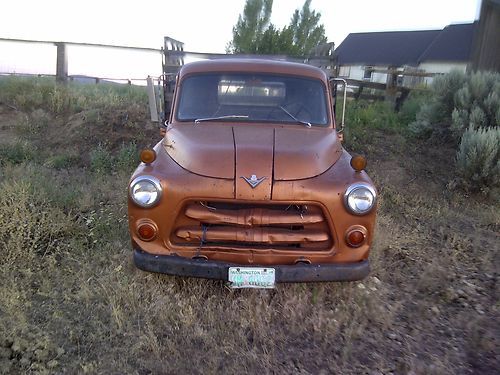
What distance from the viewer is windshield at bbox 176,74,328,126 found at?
4.49 m

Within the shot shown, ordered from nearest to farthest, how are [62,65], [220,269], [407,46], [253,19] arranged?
[220,269], [62,65], [253,19], [407,46]

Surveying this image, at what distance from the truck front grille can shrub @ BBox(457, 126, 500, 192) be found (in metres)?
4.19

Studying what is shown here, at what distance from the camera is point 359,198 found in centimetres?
341

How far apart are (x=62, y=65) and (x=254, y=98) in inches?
330

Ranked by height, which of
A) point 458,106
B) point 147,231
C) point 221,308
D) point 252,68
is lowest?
point 221,308

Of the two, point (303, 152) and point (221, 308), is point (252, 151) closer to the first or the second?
point (303, 152)

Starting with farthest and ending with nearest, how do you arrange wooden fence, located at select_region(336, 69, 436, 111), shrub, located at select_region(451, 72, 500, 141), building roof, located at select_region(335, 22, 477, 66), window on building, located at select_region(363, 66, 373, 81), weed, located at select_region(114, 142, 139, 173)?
building roof, located at select_region(335, 22, 477, 66)
window on building, located at select_region(363, 66, 373, 81)
wooden fence, located at select_region(336, 69, 436, 111)
shrub, located at select_region(451, 72, 500, 141)
weed, located at select_region(114, 142, 139, 173)

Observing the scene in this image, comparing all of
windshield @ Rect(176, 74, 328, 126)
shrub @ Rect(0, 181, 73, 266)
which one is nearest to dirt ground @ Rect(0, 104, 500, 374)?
shrub @ Rect(0, 181, 73, 266)

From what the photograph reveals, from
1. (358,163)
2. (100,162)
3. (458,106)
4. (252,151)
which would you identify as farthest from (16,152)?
(458,106)

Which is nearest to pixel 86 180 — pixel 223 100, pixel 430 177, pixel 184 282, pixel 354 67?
pixel 223 100

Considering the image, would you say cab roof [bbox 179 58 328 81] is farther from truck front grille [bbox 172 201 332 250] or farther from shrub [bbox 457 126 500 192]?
shrub [bbox 457 126 500 192]

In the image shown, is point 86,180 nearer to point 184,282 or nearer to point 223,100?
point 223,100

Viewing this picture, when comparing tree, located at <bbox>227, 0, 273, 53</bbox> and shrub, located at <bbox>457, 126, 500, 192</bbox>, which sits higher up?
tree, located at <bbox>227, 0, 273, 53</bbox>

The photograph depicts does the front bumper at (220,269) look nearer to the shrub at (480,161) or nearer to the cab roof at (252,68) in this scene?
the cab roof at (252,68)
